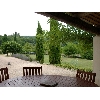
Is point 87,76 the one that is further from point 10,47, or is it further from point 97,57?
point 10,47

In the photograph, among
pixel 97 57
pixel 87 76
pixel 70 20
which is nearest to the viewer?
pixel 70 20

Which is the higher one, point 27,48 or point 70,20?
point 70,20

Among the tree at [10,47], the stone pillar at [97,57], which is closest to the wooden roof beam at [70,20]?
the stone pillar at [97,57]

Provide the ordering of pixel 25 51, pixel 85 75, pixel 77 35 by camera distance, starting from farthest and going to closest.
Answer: pixel 25 51 → pixel 77 35 → pixel 85 75

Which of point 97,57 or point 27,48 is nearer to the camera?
point 97,57

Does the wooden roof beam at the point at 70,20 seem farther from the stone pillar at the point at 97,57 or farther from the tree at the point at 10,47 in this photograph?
the tree at the point at 10,47

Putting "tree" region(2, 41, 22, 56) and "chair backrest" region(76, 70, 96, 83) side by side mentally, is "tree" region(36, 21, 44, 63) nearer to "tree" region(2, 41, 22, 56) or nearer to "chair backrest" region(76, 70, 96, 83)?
"tree" region(2, 41, 22, 56)

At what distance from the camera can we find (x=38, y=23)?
45.8 feet

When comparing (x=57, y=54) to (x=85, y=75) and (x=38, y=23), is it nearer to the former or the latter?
(x=38, y=23)

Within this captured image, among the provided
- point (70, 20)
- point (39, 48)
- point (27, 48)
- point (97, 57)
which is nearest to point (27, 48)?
point (27, 48)

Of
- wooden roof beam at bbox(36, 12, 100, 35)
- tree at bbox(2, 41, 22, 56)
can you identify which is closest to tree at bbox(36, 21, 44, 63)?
tree at bbox(2, 41, 22, 56)
